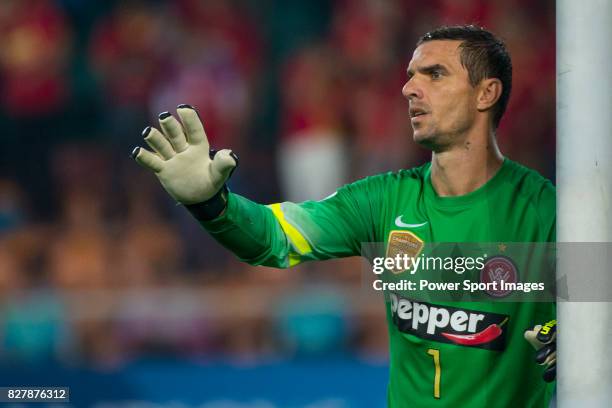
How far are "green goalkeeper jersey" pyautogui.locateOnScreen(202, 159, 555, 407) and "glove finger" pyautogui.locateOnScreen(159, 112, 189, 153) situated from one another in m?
0.30

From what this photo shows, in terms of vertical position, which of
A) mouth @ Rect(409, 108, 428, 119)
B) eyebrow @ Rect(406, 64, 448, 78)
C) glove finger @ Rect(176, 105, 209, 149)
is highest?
eyebrow @ Rect(406, 64, 448, 78)

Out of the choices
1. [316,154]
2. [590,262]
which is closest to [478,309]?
[590,262]

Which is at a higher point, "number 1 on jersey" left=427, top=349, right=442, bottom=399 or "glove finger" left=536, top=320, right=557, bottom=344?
"glove finger" left=536, top=320, right=557, bottom=344

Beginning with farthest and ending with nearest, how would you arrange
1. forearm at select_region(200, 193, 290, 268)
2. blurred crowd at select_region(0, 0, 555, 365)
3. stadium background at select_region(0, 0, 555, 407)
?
blurred crowd at select_region(0, 0, 555, 365), stadium background at select_region(0, 0, 555, 407), forearm at select_region(200, 193, 290, 268)

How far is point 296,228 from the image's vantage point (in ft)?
13.7

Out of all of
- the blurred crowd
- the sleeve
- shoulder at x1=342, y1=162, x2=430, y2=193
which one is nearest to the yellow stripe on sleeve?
the sleeve

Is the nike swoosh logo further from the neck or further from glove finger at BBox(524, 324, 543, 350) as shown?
glove finger at BBox(524, 324, 543, 350)

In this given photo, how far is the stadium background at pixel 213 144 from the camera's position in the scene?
7664mm

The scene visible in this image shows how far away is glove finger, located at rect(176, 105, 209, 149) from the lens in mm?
3623

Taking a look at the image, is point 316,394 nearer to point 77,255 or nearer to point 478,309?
point 77,255

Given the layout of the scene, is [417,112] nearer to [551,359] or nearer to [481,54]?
[481,54]

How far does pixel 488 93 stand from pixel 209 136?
505 centimetres

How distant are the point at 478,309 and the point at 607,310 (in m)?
0.94

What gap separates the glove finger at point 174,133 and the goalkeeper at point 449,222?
331 millimetres
